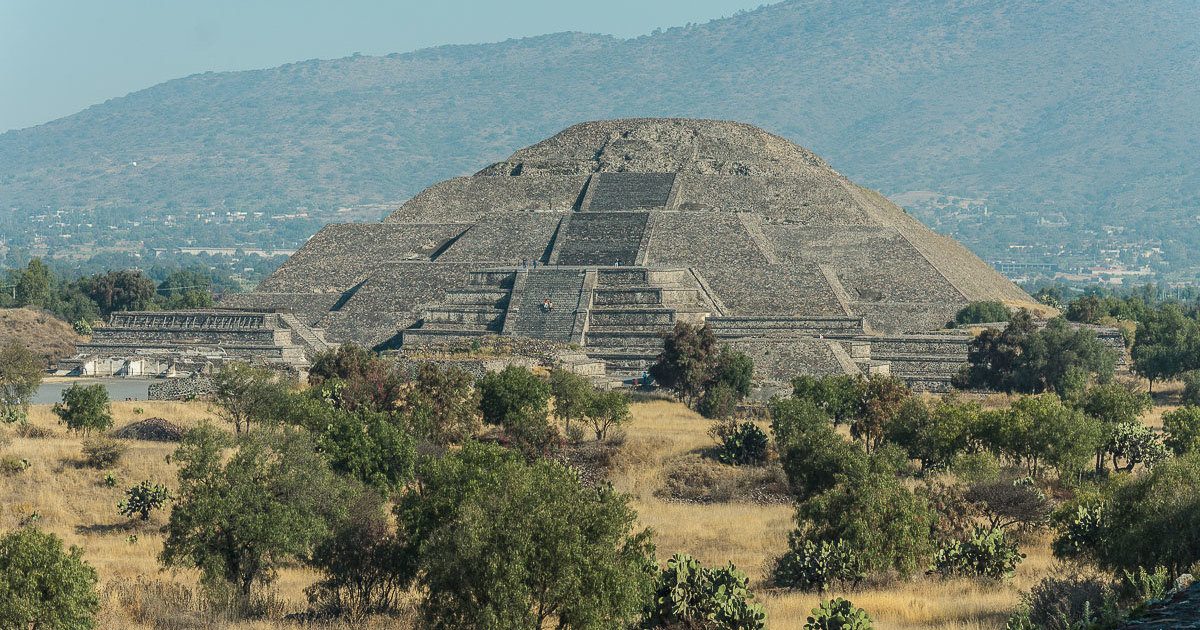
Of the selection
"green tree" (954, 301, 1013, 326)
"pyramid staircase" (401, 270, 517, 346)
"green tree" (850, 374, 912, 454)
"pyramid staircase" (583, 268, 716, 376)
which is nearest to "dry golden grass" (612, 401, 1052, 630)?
"green tree" (850, 374, 912, 454)

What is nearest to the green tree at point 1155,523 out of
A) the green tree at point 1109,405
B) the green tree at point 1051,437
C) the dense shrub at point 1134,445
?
the green tree at point 1051,437

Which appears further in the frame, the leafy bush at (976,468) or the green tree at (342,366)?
the green tree at (342,366)

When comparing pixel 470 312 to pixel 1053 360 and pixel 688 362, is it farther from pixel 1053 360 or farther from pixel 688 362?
pixel 1053 360

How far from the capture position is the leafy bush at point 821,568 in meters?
22.5

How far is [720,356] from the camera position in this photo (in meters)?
46.4

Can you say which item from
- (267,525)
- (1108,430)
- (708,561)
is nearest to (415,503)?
(267,525)

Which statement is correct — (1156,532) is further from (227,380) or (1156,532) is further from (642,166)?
(642,166)

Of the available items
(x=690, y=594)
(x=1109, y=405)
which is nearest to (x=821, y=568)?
(x=690, y=594)

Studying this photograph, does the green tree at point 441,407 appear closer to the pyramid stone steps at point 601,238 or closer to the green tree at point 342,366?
the green tree at point 342,366

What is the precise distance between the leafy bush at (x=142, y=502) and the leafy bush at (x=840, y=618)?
15.3m

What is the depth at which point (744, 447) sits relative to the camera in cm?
3531

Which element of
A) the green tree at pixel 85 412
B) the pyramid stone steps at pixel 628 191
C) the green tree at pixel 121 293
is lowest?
the green tree at pixel 85 412

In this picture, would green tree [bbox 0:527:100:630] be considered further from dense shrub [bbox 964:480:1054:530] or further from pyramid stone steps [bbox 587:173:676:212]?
pyramid stone steps [bbox 587:173:676:212]

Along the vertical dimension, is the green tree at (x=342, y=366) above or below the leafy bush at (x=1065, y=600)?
above
